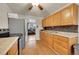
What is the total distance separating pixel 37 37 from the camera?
236 inches

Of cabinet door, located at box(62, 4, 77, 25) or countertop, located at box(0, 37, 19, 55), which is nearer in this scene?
countertop, located at box(0, 37, 19, 55)

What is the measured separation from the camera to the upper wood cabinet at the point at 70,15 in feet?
8.40

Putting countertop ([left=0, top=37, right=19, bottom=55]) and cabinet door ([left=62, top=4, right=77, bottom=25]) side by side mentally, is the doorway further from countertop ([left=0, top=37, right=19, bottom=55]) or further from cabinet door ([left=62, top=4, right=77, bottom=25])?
countertop ([left=0, top=37, right=19, bottom=55])

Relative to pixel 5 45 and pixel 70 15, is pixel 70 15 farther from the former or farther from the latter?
pixel 5 45

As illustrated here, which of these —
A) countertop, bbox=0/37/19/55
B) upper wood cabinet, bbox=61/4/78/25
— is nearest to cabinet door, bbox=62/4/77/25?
upper wood cabinet, bbox=61/4/78/25

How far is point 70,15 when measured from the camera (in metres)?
2.66

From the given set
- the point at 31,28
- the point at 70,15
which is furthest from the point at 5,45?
the point at 31,28

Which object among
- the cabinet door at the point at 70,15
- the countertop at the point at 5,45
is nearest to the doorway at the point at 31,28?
the cabinet door at the point at 70,15

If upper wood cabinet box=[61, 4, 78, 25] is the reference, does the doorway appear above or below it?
below

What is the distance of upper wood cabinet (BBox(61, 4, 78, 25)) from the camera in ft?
8.40

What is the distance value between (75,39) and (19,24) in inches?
91.2
